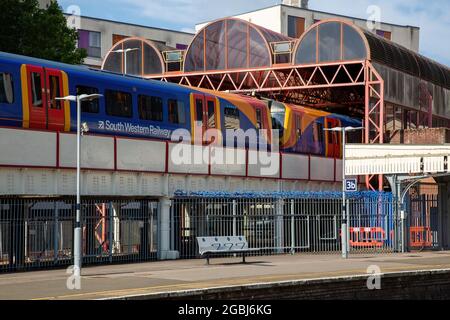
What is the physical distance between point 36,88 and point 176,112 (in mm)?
8030

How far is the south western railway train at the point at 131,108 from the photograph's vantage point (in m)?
28.6

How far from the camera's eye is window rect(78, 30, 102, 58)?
3164 inches

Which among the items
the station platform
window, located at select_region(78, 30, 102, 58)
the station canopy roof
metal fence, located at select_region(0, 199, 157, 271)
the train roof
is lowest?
the station platform

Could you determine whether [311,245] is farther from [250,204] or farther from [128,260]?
[128,260]

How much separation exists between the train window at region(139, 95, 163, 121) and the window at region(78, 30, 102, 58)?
154 feet

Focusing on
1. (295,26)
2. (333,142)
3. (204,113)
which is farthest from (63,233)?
(295,26)

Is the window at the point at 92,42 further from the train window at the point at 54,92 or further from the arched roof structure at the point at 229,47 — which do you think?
the train window at the point at 54,92

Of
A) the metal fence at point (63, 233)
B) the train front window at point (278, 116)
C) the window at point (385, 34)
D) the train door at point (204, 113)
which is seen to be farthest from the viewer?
the window at point (385, 34)

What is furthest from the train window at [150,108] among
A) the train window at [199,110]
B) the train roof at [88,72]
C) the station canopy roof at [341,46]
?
the station canopy roof at [341,46]

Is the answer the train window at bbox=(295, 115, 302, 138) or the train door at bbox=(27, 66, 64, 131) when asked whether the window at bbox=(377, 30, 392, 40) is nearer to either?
the train window at bbox=(295, 115, 302, 138)

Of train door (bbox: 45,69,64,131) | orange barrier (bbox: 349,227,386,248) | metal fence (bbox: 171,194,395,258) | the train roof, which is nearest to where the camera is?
the train roof

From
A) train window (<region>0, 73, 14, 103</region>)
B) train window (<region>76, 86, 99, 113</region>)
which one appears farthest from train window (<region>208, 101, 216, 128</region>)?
train window (<region>0, 73, 14, 103</region>)

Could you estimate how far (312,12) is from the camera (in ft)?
280

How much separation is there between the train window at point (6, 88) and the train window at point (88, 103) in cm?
321
